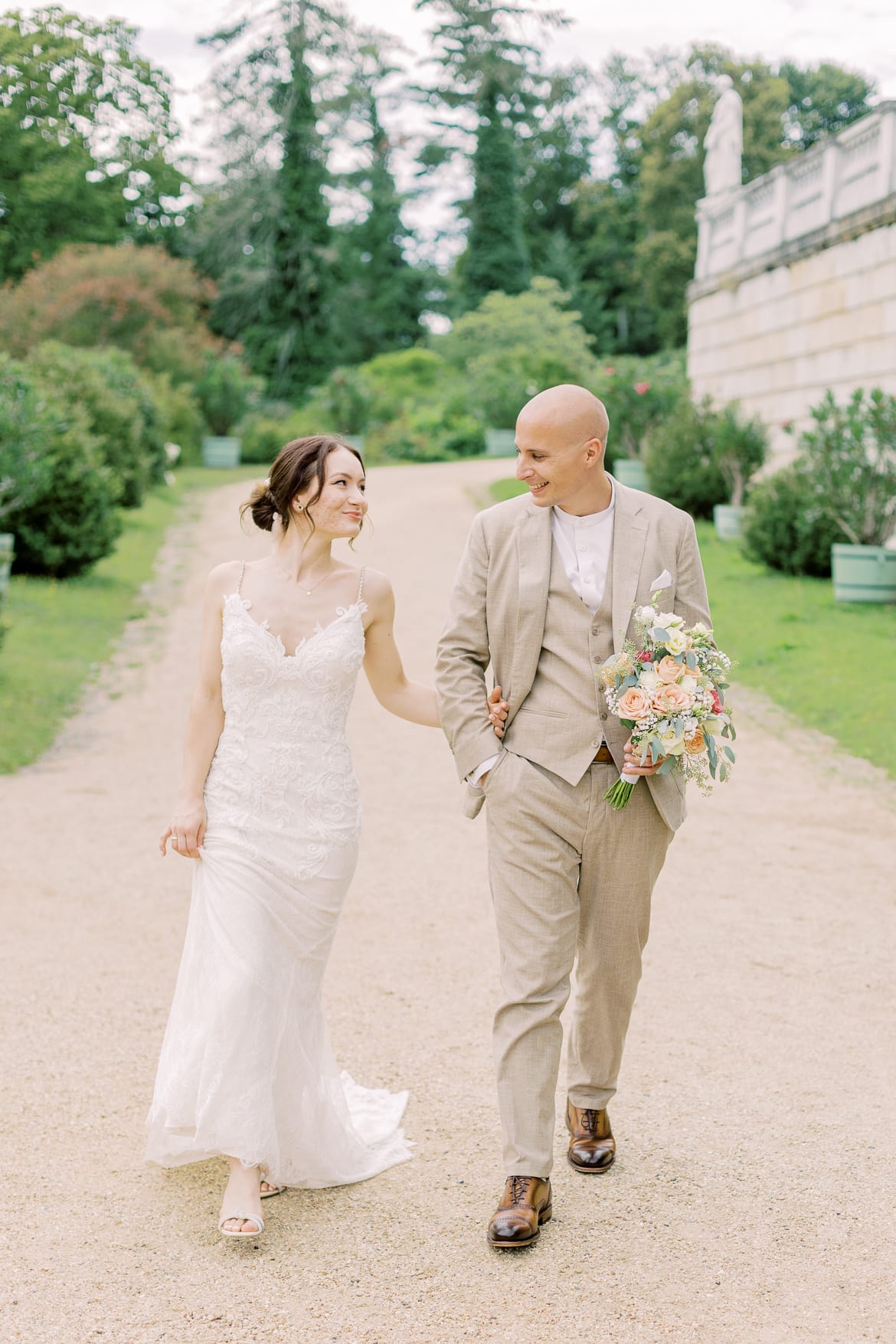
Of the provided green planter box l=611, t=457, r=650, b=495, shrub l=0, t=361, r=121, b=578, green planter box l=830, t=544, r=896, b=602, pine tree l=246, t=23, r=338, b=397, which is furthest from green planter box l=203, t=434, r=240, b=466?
green planter box l=830, t=544, r=896, b=602

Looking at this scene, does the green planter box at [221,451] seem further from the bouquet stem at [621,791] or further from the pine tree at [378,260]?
the bouquet stem at [621,791]

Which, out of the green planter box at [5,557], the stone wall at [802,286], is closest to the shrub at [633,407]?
the stone wall at [802,286]

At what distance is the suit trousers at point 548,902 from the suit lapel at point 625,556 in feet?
1.21

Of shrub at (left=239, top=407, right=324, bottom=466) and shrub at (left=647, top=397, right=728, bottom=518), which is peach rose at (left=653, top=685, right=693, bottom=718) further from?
shrub at (left=239, top=407, right=324, bottom=466)

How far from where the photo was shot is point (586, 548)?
3398mm

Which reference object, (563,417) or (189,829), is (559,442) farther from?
(189,829)

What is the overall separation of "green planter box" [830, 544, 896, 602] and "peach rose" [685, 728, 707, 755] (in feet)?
34.0

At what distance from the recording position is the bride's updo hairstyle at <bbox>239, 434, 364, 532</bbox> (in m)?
3.56

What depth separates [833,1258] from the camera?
3113 mm

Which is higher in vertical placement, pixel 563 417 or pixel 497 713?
pixel 563 417

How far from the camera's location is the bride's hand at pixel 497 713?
3338 millimetres

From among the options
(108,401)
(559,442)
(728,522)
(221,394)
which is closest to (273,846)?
(559,442)

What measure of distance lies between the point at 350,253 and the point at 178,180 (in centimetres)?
1131

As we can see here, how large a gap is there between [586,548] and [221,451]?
2502 centimetres
